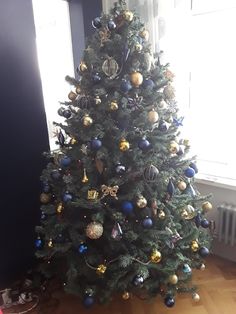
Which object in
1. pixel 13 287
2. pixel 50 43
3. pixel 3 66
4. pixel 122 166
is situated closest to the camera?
pixel 122 166

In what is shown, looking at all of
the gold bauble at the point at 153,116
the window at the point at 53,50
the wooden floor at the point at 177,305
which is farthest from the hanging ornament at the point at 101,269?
the window at the point at 53,50

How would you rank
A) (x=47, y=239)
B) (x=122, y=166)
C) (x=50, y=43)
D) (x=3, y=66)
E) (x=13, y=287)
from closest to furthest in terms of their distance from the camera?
(x=122, y=166) < (x=47, y=239) < (x=3, y=66) < (x=13, y=287) < (x=50, y=43)

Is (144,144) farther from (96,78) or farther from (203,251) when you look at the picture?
(203,251)

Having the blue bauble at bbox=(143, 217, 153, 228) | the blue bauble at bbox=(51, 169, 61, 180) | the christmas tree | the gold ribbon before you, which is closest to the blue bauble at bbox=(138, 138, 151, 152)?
the christmas tree

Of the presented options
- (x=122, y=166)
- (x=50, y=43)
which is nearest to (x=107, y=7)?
(x=50, y=43)

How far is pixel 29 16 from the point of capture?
177cm

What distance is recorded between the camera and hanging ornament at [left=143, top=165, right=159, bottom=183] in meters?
1.38

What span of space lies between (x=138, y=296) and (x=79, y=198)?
760 mm

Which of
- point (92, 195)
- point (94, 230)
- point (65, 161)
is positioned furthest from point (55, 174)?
point (94, 230)

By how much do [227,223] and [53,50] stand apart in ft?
5.89

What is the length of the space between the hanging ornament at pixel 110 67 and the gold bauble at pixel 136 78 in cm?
9

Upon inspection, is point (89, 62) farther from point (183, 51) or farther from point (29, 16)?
point (183, 51)

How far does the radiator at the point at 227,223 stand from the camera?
1.96 meters

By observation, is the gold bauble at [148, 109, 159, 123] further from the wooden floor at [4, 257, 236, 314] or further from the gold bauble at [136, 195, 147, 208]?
the wooden floor at [4, 257, 236, 314]
